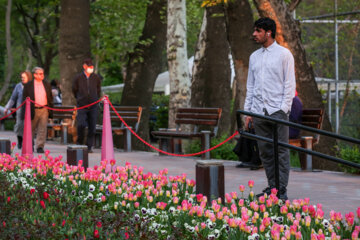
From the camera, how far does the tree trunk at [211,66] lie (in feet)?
61.3

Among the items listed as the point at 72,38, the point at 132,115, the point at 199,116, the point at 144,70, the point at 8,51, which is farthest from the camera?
the point at 8,51

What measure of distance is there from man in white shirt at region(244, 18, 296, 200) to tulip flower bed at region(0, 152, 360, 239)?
0.96 metres

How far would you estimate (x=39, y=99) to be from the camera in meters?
14.4

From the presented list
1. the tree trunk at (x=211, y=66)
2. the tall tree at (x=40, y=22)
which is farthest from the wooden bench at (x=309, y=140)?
the tall tree at (x=40, y=22)

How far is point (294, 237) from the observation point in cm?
482

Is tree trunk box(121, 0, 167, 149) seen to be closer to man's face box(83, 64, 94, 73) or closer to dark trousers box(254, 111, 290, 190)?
man's face box(83, 64, 94, 73)

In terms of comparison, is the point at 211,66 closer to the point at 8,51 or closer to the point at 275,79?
the point at 275,79

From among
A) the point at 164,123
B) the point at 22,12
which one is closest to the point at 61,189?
the point at 164,123

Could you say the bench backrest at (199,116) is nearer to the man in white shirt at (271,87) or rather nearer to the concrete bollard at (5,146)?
the concrete bollard at (5,146)

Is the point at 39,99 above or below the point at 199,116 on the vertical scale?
above

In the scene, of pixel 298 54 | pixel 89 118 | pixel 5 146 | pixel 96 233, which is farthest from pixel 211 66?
pixel 96 233

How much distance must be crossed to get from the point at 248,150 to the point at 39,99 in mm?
5423

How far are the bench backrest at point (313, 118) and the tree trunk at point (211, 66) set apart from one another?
23.4 ft

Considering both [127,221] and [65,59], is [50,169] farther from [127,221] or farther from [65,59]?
[65,59]
